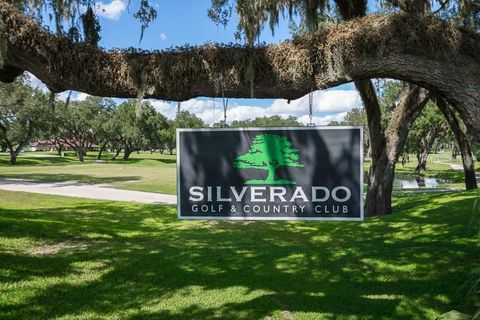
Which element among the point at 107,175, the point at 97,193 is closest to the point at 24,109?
the point at 107,175

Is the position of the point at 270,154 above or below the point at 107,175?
above

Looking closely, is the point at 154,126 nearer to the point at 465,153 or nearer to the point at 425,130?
the point at 425,130

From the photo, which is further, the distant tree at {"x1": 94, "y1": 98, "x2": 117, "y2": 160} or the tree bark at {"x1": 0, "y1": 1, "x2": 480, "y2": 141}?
the distant tree at {"x1": 94, "y1": 98, "x2": 117, "y2": 160}

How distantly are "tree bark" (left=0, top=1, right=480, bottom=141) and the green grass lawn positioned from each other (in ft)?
5.57

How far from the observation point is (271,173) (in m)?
3.13

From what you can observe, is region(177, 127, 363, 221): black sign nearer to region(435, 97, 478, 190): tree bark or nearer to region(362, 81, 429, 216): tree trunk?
region(362, 81, 429, 216): tree trunk

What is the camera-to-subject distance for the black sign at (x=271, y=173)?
3057 mm

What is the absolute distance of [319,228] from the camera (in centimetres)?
1003

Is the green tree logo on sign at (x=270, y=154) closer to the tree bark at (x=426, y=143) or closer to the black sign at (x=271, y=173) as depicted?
the black sign at (x=271, y=173)

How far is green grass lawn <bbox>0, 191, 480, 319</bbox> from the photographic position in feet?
15.6

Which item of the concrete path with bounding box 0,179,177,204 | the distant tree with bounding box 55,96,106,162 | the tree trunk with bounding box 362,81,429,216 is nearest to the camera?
the tree trunk with bounding box 362,81,429,216

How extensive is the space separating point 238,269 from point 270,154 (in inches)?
141

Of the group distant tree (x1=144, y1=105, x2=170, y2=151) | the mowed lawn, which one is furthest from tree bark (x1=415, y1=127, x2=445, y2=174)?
distant tree (x1=144, y1=105, x2=170, y2=151)

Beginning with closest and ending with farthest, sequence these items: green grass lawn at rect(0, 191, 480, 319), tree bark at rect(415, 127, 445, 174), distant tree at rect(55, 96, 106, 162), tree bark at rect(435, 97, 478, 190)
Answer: green grass lawn at rect(0, 191, 480, 319), tree bark at rect(435, 97, 478, 190), tree bark at rect(415, 127, 445, 174), distant tree at rect(55, 96, 106, 162)
